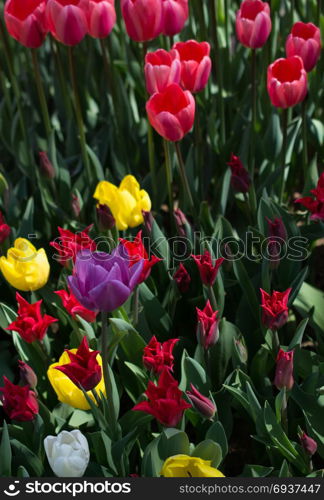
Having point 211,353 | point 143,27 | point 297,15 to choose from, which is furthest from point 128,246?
point 297,15

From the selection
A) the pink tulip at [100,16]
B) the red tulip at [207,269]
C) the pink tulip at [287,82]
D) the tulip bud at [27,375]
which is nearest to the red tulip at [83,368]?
the tulip bud at [27,375]

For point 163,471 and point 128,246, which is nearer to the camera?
point 163,471

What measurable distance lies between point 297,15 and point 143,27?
1051 mm

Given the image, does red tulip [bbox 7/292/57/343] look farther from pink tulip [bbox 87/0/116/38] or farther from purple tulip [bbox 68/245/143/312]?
pink tulip [bbox 87/0/116/38]

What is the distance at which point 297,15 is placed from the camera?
2.85 meters

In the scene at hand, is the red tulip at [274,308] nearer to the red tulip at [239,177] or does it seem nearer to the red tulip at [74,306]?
the red tulip at [74,306]

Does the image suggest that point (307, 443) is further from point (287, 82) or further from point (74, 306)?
point (287, 82)

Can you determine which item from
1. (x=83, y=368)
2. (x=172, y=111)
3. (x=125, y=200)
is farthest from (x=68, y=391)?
(x=172, y=111)

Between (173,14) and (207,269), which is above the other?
(173,14)

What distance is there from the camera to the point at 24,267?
1.77 metres

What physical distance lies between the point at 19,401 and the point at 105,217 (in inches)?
19.9

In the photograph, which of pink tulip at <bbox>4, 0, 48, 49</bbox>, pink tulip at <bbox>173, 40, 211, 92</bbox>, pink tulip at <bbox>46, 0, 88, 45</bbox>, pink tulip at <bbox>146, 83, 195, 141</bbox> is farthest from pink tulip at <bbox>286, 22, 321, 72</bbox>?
pink tulip at <bbox>4, 0, 48, 49</bbox>

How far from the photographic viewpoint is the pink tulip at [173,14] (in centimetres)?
203

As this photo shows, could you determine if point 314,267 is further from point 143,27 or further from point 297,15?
point 297,15
